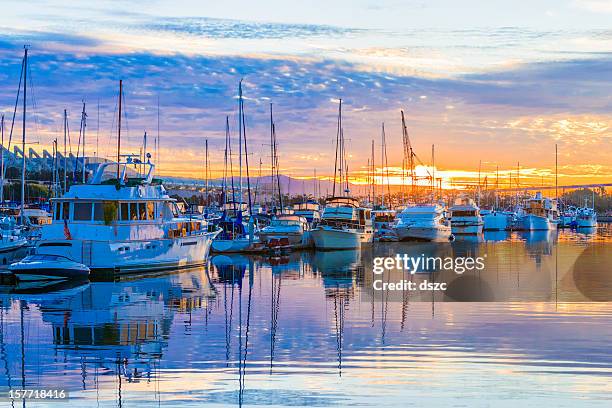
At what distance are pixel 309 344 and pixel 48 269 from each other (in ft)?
54.2

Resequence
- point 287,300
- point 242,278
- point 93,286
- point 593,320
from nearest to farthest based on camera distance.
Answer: point 593,320
point 287,300
point 93,286
point 242,278

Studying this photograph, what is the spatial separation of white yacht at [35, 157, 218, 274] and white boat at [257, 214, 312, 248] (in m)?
18.2

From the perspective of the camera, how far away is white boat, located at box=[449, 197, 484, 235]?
319ft

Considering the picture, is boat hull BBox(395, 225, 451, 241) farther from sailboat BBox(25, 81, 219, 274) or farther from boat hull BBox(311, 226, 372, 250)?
sailboat BBox(25, 81, 219, 274)

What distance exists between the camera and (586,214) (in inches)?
6161

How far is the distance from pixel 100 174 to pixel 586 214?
12950 centimetres

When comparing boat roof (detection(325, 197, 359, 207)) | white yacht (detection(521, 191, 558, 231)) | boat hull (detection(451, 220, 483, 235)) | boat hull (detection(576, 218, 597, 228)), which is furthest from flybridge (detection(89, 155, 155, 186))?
boat hull (detection(576, 218, 597, 228))

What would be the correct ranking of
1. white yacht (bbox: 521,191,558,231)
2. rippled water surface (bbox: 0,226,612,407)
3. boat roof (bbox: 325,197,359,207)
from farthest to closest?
white yacht (bbox: 521,191,558,231) < boat roof (bbox: 325,197,359,207) < rippled water surface (bbox: 0,226,612,407)

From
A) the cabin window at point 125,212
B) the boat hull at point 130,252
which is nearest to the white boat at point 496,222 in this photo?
the boat hull at point 130,252

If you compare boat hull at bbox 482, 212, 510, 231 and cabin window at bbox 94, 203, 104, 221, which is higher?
cabin window at bbox 94, 203, 104, 221

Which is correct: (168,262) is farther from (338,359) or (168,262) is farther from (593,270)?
(338,359)

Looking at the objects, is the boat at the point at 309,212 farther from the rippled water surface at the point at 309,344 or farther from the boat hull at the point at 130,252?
the rippled water surface at the point at 309,344

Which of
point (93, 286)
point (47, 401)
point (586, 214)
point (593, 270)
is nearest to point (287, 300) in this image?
point (93, 286)

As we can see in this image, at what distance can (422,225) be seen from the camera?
76125mm
